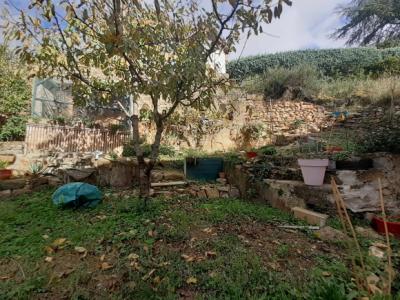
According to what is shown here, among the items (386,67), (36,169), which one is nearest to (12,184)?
(36,169)

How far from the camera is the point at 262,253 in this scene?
7.77 ft

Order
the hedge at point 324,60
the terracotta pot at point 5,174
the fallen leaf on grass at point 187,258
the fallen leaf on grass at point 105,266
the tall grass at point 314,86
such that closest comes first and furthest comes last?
the fallen leaf on grass at point 105,266
the fallen leaf on grass at point 187,258
the terracotta pot at point 5,174
the tall grass at point 314,86
the hedge at point 324,60

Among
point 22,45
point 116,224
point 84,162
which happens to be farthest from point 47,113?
point 116,224

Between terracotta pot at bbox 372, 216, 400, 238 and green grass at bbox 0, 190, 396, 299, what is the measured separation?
1.12 m

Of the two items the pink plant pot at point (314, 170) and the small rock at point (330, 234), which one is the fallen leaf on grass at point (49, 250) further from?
the pink plant pot at point (314, 170)

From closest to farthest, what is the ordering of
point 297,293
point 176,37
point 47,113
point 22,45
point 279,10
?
point 297,293 → point 279,10 → point 22,45 → point 176,37 → point 47,113

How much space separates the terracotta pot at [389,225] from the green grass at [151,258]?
1121 mm

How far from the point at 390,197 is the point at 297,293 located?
2.66m

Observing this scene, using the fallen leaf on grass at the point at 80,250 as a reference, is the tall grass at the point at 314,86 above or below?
above

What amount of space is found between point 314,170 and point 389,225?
1.07 m

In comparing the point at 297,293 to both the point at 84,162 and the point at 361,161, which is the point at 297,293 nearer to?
the point at 361,161

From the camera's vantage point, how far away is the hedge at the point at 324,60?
9.46 metres

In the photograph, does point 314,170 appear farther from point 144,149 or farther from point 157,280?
point 144,149

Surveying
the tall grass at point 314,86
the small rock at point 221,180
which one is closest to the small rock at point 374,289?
the small rock at point 221,180
